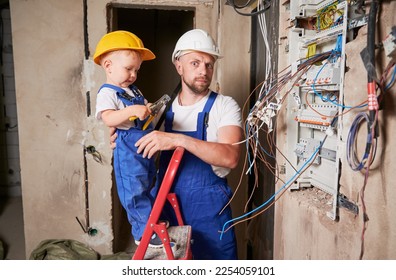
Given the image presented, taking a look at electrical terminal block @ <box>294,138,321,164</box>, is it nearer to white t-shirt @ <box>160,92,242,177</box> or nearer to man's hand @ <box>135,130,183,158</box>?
white t-shirt @ <box>160,92,242,177</box>

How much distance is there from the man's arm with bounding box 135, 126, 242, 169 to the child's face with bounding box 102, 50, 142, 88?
1.00 ft

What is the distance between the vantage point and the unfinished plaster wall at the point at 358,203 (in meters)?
0.69

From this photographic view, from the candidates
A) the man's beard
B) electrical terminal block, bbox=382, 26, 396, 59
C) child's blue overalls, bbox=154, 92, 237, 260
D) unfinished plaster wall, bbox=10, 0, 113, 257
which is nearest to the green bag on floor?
unfinished plaster wall, bbox=10, 0, 113, 257

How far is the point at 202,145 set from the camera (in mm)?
1119

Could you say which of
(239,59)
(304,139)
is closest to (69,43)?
(239,59)

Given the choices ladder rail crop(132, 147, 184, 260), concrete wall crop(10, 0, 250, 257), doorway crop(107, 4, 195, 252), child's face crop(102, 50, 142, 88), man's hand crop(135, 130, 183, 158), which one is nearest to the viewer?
ladder rail crop(132, 147, 184, 260)

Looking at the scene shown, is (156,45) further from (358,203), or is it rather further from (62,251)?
(358,203)

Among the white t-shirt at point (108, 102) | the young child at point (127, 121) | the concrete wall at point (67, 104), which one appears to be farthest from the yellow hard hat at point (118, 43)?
the concrete wall at point (67, 104)

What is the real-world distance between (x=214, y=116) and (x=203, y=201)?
0.43m

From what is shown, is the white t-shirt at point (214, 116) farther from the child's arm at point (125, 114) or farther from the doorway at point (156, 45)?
the doorway at point (156, 45)

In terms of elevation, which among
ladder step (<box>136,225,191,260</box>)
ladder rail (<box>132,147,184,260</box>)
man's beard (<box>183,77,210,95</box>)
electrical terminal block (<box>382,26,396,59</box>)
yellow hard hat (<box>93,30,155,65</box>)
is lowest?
ladder step (<box>136,225,191,260</box>)

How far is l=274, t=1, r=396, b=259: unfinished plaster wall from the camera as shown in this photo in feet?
2.28

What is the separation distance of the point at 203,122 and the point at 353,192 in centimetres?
71

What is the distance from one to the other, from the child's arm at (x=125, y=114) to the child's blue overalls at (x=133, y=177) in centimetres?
8
